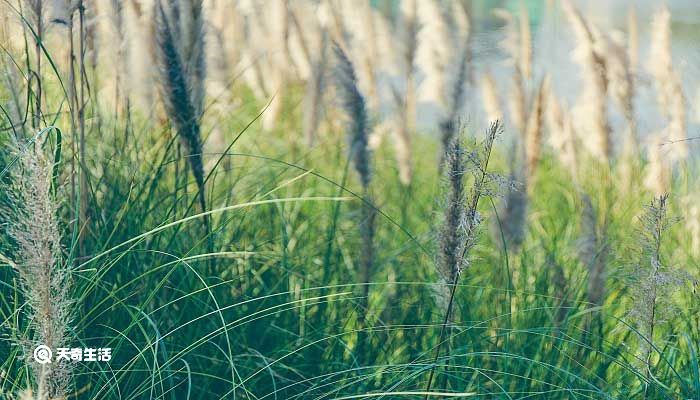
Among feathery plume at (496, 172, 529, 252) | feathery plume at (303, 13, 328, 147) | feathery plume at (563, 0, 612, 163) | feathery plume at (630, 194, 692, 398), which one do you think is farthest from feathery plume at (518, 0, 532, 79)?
feathery plume at (630, 194, 692, 398)

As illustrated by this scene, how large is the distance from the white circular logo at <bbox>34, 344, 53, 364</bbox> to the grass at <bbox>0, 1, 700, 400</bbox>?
131mm

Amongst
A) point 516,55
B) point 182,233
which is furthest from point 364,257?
point 516,55

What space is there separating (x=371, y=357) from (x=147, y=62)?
4.89 feet

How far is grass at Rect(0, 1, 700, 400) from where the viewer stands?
218 cm

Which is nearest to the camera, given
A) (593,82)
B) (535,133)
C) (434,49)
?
(535,133)

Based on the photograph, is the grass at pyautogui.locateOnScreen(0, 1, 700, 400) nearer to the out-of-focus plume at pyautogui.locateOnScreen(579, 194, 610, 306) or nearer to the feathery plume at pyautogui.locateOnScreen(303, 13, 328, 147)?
the out-of-focus plume at pyautogui.locateOnScreen(579, 194, 610, 306)

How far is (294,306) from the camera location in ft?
8.72

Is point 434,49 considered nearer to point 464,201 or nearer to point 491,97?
point 491,97

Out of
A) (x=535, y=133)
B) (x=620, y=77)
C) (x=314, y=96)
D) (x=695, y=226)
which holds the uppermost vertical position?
(x=620, y=77)

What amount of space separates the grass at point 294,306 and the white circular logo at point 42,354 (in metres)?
0.13

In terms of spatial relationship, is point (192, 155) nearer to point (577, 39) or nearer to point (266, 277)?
point (266, 277)

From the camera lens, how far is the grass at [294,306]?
7.14ft

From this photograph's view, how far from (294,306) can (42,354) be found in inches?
42.5

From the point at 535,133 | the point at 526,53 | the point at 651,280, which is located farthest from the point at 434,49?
the point at 651,280
